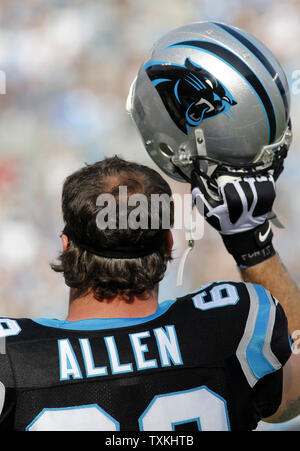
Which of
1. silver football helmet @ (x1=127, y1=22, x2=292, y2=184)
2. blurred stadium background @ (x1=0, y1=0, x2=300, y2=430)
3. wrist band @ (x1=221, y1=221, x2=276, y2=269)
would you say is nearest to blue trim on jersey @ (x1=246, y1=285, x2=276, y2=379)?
wrist band @ (x1=221, y1=221, x2=276, y2=269)

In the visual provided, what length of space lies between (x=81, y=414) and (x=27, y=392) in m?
0.12

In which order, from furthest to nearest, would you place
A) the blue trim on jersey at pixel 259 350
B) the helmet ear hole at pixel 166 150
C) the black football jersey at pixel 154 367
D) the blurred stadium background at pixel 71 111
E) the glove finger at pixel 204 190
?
the blurred stadium background at pixel 71 111, the helmet ear hole at pixel 166 150, the glove finger at pixel 204 190, the blue trim on jersey at pixel 259 350, the black football jersey at pixel 154 367

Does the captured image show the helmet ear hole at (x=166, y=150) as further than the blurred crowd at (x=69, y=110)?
No

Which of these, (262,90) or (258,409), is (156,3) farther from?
(258,409)

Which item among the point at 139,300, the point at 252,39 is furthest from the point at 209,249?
the point at 139,300

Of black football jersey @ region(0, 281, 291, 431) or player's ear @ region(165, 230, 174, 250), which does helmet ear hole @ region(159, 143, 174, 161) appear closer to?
player's ear @ region(165, 230, 174, 250)

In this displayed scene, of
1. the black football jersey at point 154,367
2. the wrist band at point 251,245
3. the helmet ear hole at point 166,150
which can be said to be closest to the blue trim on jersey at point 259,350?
the black football jersey at point 154,367

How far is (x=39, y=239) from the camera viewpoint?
4324 millimetres

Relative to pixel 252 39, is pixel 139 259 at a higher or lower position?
lower

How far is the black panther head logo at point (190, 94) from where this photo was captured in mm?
1499

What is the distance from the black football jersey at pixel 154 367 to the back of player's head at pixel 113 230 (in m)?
0.09

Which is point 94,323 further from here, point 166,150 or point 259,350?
point 166,150

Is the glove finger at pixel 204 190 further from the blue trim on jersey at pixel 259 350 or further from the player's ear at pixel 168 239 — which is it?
the blue trim on jersey at pixel 259 350

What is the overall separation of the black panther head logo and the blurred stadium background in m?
2.59
